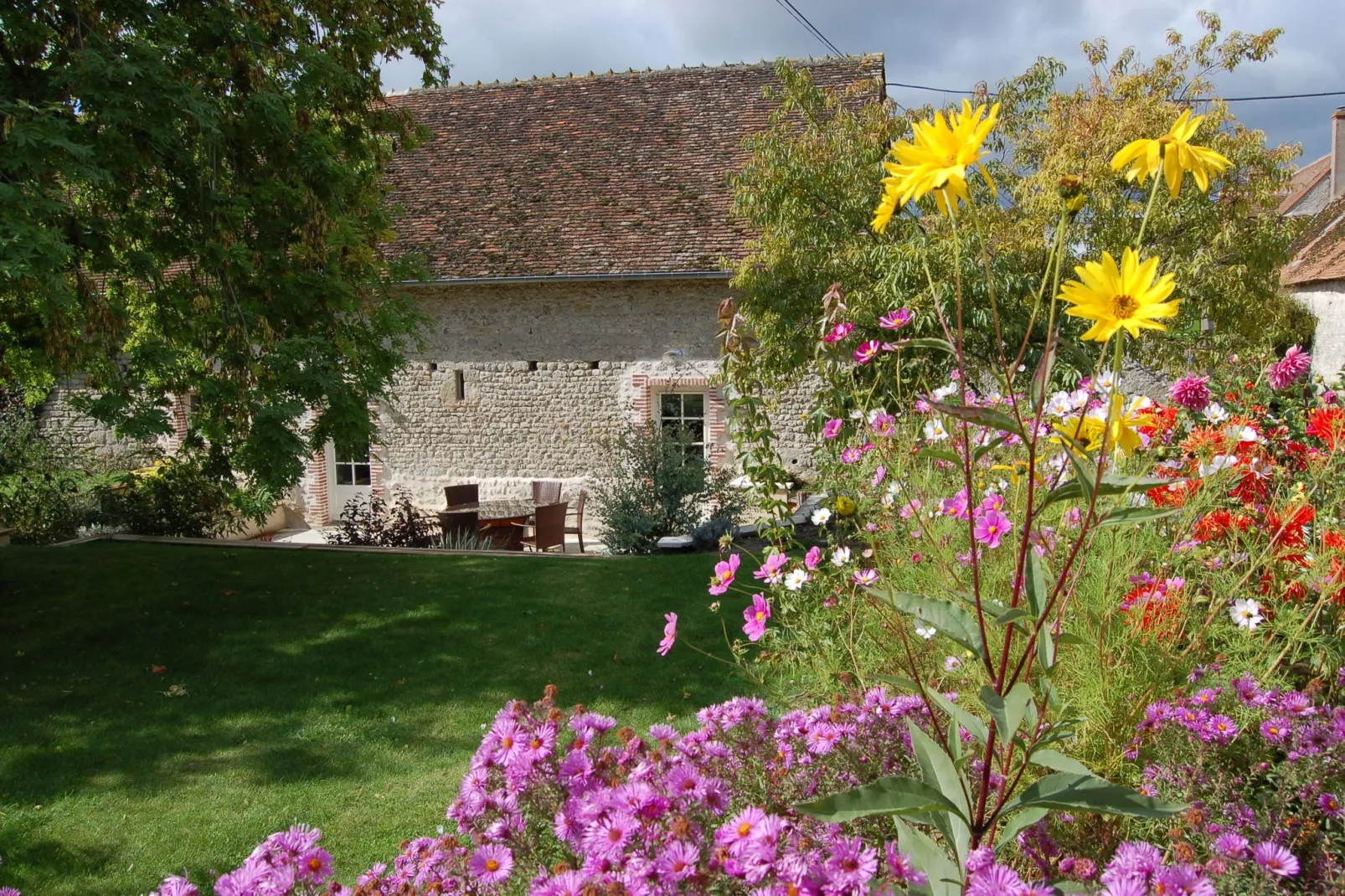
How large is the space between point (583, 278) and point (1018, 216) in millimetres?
5333

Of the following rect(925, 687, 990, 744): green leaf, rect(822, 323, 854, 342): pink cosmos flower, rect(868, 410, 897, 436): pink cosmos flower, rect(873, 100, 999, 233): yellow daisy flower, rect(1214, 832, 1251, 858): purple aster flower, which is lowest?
rect(1214, 832, 1251, 858): purple aster flower

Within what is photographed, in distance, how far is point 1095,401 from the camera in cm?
246

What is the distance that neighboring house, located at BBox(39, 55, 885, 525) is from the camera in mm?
12078

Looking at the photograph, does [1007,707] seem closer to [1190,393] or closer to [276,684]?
[1190,393]

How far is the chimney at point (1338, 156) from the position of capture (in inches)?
860

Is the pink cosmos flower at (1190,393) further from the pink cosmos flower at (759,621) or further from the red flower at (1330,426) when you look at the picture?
the pink cosmos flower at (759,621)

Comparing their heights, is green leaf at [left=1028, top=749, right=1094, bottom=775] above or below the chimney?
below

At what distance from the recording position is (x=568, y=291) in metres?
12.4

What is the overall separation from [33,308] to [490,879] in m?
6.01

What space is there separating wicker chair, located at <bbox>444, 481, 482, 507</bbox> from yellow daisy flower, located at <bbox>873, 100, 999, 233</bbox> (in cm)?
1097

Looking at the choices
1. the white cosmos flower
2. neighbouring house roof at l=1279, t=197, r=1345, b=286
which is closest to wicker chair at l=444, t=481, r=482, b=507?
the white cosmos flower

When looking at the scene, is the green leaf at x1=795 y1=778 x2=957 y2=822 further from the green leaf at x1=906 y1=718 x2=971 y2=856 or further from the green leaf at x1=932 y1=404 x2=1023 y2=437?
the green leaf at x1=932 y1=404 x2=1023 y2=437

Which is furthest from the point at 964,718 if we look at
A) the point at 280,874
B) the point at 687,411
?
the point at 687,411

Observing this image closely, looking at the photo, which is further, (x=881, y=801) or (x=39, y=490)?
(x=39, y=490)
